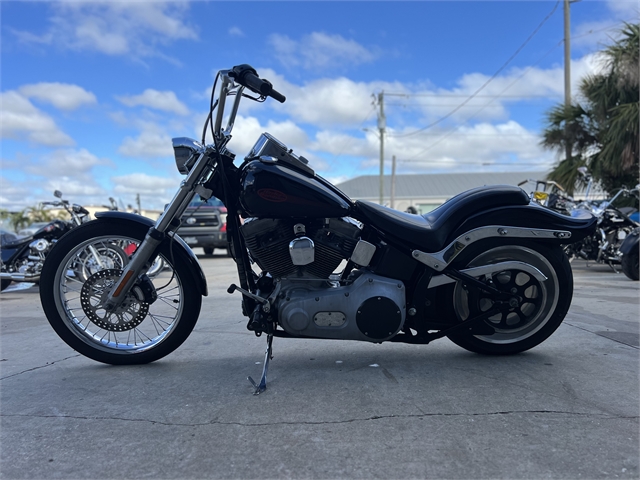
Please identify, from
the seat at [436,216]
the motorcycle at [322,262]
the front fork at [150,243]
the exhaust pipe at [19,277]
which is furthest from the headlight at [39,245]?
the seat at [436,216]

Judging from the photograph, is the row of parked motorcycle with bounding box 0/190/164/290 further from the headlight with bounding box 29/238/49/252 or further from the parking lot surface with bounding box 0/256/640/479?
the parking lot surface with bounding box 0/256/640/479

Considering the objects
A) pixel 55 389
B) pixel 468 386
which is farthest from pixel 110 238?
pixel 468 386

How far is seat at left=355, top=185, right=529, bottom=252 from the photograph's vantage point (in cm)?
290

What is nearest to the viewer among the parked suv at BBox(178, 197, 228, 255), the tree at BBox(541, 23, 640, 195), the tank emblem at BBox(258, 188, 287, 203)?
the tank emblem at BBox(258, 188, 287, 203)

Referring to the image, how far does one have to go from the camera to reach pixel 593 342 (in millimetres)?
3600

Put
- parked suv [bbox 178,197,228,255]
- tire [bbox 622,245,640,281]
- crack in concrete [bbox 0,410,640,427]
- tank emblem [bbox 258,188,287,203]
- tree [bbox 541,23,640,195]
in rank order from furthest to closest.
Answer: parked suv [bbox 178,197,228,255]
tree [bbox 541,23,640,195]
tire [bbox 622,245,640,281]
tank emblem [bbox 258,188,287,203]
crack in concrete [bbox 0,410,640,427]

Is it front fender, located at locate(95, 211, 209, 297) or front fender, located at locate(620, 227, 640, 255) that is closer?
front fender, located at locate(95, 211, 209, 297)

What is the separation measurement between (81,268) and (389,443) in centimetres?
271

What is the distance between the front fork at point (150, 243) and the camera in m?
3.02

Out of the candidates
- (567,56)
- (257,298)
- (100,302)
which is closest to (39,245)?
(100,302)

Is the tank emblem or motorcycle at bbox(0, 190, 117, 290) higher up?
the tank emblem

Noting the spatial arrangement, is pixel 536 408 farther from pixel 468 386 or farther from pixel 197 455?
pixel 197 455

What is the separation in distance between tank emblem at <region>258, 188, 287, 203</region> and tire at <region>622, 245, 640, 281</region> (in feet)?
21.8

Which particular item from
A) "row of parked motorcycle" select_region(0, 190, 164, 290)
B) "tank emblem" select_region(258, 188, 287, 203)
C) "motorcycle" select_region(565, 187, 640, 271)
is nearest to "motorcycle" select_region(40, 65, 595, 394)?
"tank emblem" select_region(258, 188, 287, 203)
